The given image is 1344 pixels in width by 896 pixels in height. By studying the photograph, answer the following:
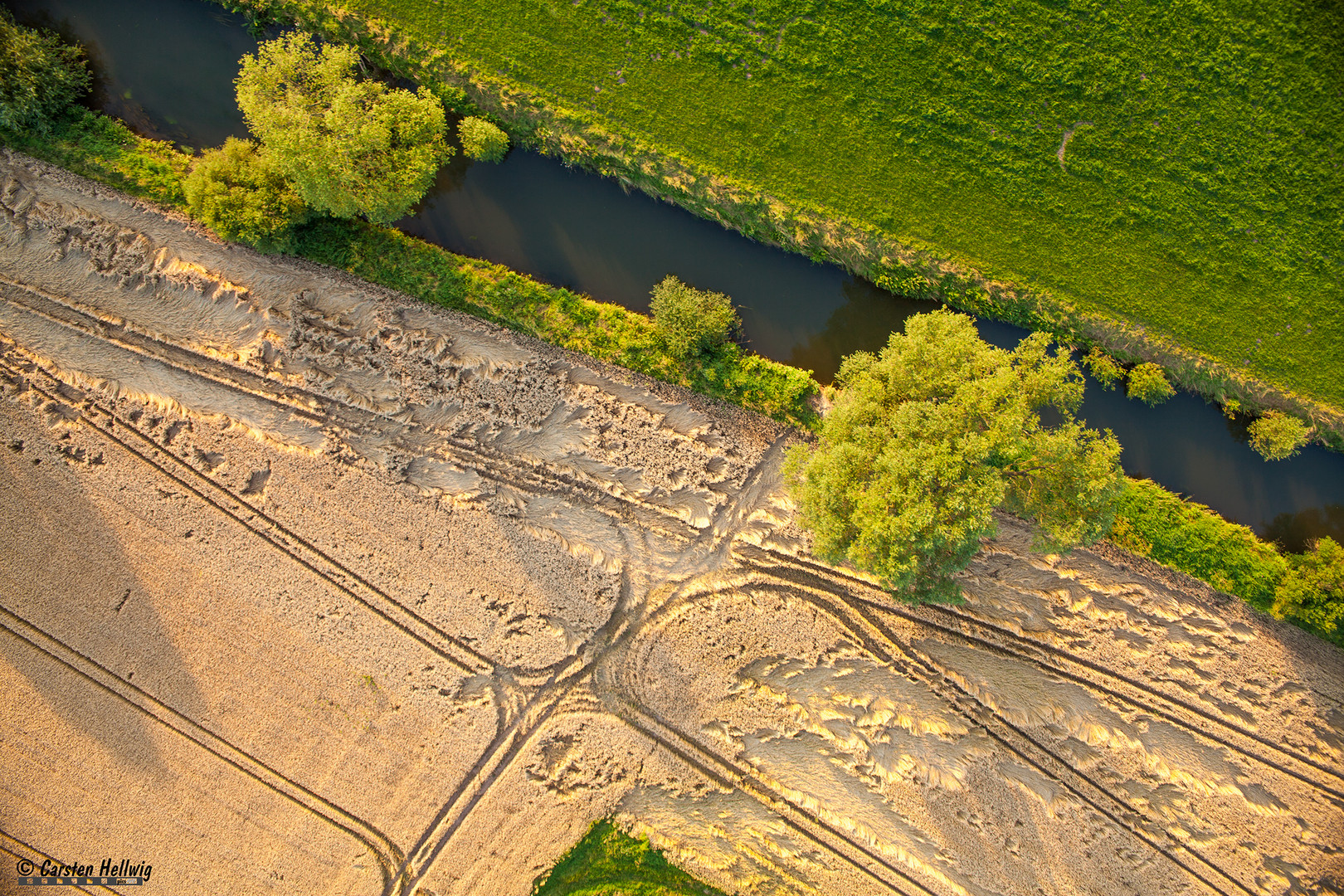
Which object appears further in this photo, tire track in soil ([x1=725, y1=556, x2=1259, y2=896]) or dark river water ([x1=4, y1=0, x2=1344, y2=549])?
dark river water ([x1=4, y1=0, x2=1344, y2=549])

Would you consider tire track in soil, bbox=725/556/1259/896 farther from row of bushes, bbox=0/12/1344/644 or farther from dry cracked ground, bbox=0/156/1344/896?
row of bushes, bbox=0/12/1344/644

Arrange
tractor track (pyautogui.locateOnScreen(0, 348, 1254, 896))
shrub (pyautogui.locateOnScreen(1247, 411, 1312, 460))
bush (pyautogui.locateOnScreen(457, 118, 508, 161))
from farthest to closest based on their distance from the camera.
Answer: tractor track (pyautogui.locateOnScreen(0, 348, 1254, 896)) → shrub (pyautogui.locateOnScreen(1247, 411, 1312, 460)) → bush (pyautogui.locateOnScreen(457, 118, 508, 161))

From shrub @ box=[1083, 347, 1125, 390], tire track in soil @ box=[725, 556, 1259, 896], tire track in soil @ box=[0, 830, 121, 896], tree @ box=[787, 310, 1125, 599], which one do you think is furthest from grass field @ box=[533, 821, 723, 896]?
shrub @ box=[1083, 347, 1125, 390]

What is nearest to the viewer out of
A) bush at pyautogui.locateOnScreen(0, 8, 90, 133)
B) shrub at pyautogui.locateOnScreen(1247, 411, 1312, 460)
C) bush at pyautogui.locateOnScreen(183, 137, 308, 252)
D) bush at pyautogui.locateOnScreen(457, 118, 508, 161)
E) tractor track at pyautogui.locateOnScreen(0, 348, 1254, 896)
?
bush at pyautogui.locateOnScreen(183, 137, 308, 252)

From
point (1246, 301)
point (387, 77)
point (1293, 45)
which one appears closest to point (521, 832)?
point (387, 77)

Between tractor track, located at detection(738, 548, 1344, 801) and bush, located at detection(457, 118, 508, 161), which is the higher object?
bush, located at detection(457, 118, 508, 161)

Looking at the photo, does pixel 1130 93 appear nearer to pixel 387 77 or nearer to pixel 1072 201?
pixel 1072 201

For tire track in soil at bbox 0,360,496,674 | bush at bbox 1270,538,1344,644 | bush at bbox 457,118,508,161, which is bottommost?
tire track in soil at bbox 0,360,496,674
